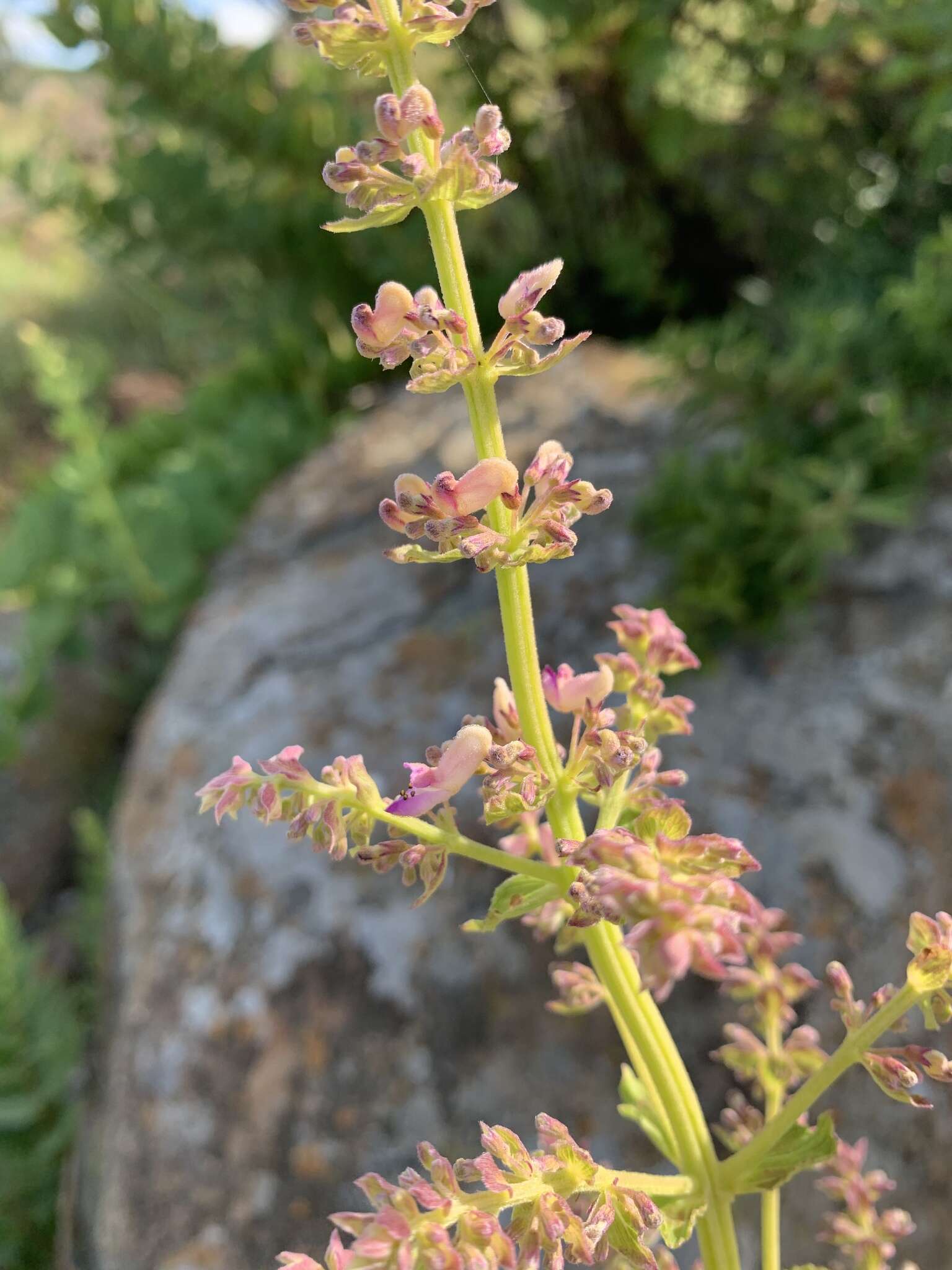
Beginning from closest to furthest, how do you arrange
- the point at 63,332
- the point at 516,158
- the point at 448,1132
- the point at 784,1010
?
the point at 784,1010 < the point at 448,1132 < the point at 516,158 < the point at 63,332

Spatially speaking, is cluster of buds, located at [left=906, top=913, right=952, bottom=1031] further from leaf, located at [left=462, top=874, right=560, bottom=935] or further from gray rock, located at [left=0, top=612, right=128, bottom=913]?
gray rock, located at [left=0, top=612, right=128, bottom=913]

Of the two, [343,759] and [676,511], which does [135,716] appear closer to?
[676,511]

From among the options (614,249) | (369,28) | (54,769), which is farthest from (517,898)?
(54,769)

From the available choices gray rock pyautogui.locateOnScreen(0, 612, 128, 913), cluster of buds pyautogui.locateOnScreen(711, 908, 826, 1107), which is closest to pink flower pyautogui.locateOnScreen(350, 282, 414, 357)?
cluster of buds pyautogui.locateOnScreen(711, 908, 826, 1107)

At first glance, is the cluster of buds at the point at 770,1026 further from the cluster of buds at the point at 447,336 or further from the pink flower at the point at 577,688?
the cluster of buds at the point at 447,336

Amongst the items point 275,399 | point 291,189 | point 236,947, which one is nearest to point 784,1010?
point 236,947

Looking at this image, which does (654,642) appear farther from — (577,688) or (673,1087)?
(673,1087)
